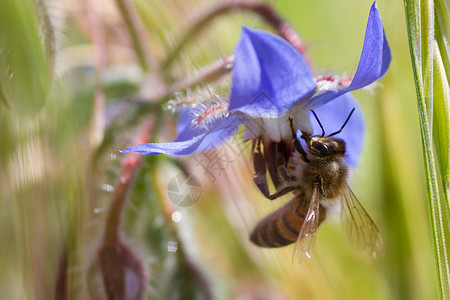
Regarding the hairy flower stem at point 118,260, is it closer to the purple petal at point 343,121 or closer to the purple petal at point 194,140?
the purple petal at point 194,140

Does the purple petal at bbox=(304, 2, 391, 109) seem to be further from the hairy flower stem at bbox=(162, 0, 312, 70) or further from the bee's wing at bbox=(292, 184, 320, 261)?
the hairy flower stem at bbox=(162, 0, 312, 70)

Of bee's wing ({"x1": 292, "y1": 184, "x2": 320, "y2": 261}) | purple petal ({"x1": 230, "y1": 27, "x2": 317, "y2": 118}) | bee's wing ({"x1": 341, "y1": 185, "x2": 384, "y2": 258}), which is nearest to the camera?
purple petal ({"x1": 230, "y1": 27, "x2": 317, "y2": 118})

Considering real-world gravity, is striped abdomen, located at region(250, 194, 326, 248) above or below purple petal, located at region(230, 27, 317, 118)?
below

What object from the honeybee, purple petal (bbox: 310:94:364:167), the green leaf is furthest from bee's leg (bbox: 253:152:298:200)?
the green leaf

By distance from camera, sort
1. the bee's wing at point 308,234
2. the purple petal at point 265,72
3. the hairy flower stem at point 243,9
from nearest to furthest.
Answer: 1. the purple petal at point 265,72
2. the bee's wing at point 308,234
3. the hairy flower stem at point 243,9

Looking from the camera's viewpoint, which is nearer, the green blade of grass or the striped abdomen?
the green blade of grass

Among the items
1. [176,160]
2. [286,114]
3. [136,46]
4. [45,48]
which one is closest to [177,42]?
[136,46]

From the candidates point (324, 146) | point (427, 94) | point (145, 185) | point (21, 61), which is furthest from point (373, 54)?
point (145, 185)

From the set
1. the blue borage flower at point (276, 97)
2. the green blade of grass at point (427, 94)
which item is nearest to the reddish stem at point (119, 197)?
the blue borage flower at point (276, 97)
